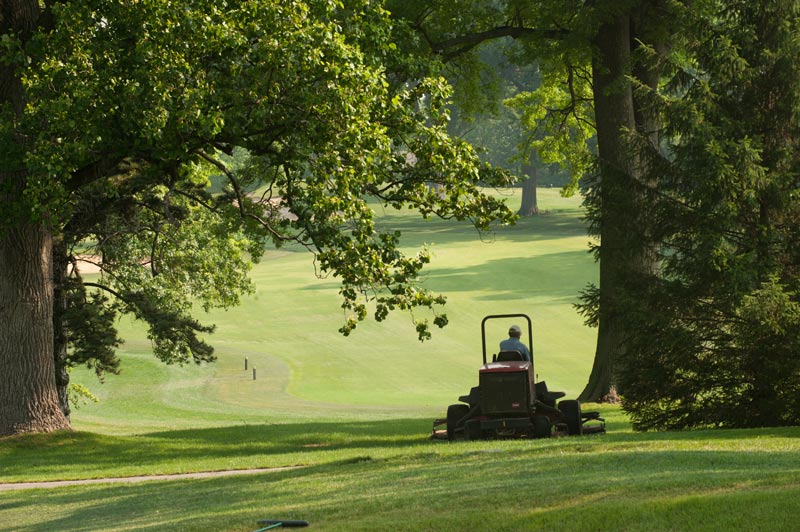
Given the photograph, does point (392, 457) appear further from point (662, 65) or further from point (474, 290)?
point (474, 290)

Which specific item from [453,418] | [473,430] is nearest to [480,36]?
[453,418]

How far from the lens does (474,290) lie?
54.8 metres

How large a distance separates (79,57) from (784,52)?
431 inches

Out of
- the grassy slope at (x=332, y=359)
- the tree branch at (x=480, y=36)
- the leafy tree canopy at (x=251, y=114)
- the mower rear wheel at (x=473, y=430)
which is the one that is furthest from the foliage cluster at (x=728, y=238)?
the grassy slope at (x=332, y=359)

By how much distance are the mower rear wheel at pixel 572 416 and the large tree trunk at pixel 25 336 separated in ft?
32.6

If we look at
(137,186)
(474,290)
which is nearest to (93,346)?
(137,186)

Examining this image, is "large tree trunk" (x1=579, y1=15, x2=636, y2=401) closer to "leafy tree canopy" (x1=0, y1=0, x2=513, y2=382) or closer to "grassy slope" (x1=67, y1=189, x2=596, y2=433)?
"grassy slope" (x1=67, y1=189, x2=596, y2=433)

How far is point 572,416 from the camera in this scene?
17.9 metres

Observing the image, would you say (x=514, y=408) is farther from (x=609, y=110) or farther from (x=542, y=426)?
(x=609, y=110)

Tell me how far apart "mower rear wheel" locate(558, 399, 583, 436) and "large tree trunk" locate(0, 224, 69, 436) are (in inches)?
391

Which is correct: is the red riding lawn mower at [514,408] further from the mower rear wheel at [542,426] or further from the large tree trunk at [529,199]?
the large tree trunk at [529,199]

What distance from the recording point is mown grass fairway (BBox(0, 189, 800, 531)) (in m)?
9.37

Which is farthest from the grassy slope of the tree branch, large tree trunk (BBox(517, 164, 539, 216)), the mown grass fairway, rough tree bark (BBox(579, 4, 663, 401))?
large tree trunk (BBox(517, 164, 539, 216))

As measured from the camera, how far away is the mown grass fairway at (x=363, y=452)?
9367 mm
